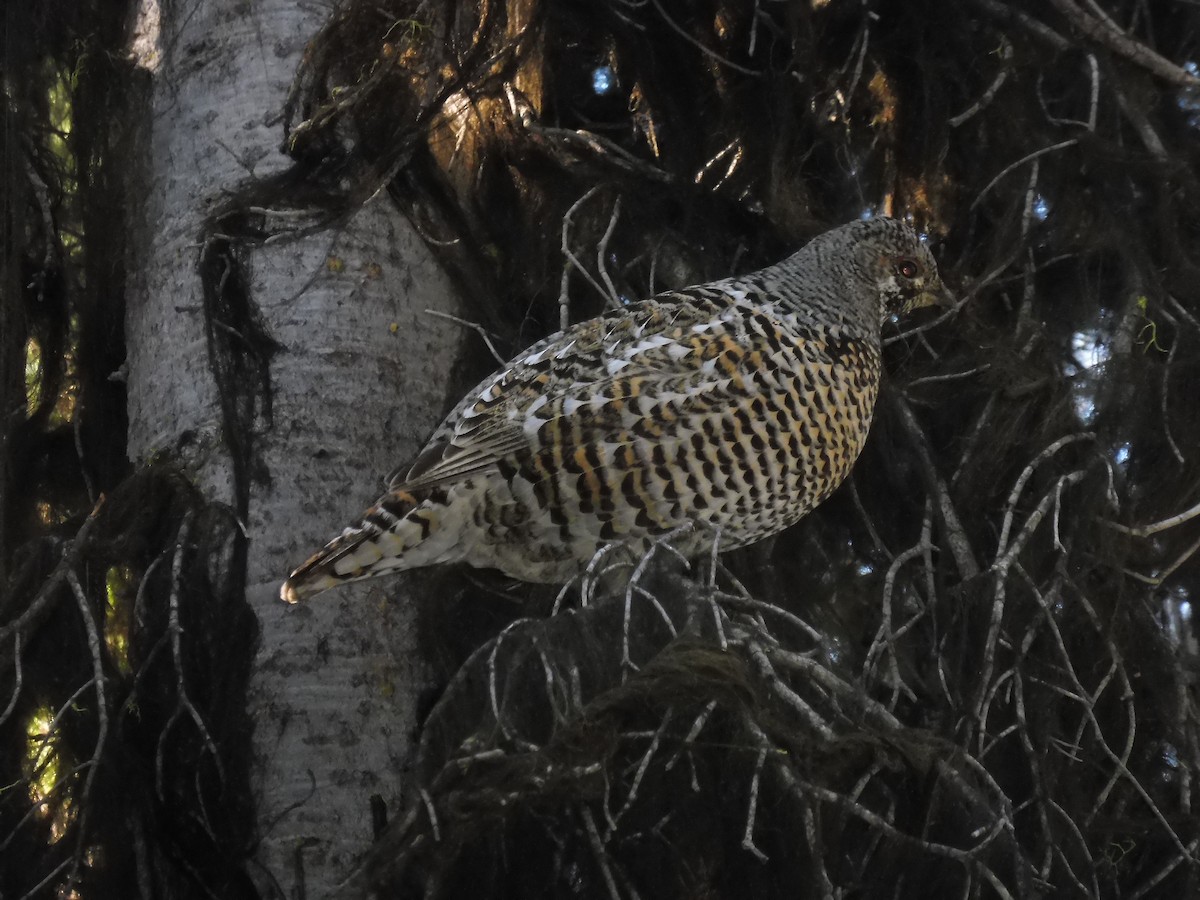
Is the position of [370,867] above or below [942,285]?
below

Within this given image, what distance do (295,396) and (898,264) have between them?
159 centimetres

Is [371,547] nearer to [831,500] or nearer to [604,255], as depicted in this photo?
[604,255]

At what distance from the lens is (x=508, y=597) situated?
3662 mm

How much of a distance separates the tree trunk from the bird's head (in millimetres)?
1099

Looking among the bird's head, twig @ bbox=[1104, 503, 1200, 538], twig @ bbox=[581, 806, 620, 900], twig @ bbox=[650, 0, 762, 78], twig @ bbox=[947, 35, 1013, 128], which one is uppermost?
twig @ bbox=[650, 0, 762, 78]

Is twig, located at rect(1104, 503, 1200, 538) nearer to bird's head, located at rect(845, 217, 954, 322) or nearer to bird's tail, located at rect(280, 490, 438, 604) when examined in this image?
bird's head, located at rect(845, 217, 954, 322)

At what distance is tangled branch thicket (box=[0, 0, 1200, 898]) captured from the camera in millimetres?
2568

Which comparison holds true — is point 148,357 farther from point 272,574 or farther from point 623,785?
point 623,785

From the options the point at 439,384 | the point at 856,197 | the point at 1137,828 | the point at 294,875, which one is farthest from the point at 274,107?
the point at 1137,828

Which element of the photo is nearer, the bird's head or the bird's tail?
the bird's tail

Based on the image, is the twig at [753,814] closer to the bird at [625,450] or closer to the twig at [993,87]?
the bird at [625,450]

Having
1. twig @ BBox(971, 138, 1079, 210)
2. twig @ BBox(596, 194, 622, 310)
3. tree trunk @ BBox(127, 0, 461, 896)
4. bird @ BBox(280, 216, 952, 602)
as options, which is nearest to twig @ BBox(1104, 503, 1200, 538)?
bird @ BBox(280, 216, 952, 602)

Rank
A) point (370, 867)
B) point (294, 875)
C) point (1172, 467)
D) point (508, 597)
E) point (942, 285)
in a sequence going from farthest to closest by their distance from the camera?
point (942, 285)
point (508, 597)
point (1172, 467)
point (294, 875)
point (370, 867)

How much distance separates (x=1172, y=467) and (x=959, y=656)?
686mm
